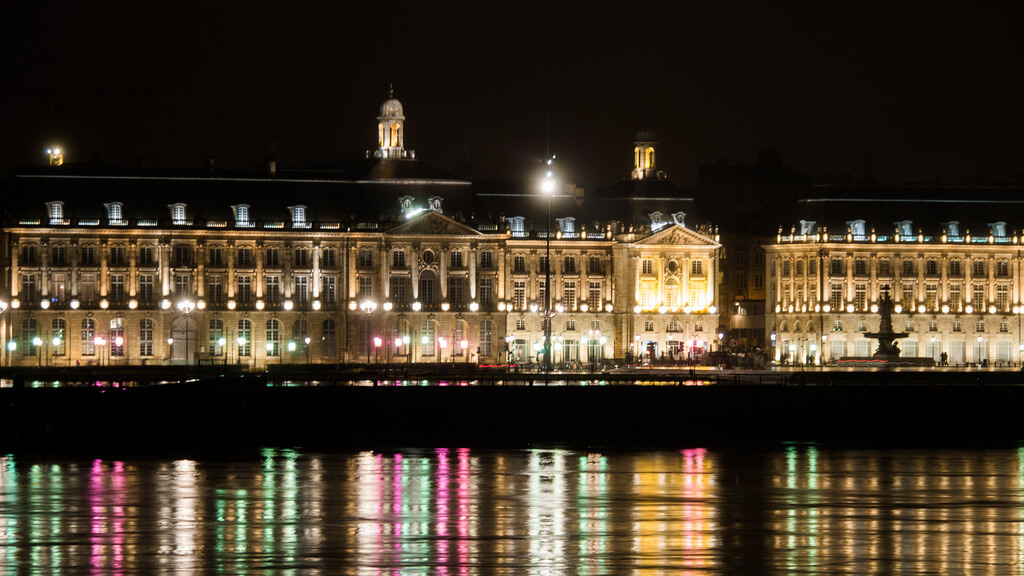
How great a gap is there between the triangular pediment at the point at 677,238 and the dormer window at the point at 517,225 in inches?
327

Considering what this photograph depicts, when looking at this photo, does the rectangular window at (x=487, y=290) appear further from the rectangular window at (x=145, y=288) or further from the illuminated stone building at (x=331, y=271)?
the rectangular window at (x=145, y=288)

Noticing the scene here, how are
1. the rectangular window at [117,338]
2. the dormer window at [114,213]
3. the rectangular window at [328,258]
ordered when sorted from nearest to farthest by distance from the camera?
the rectangular window at [117,338] < the dormer window at [114,213] < the rectangular window at [328,258]

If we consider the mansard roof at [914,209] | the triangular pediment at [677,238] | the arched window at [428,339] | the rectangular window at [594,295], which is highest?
the mansard roof at [914,209]

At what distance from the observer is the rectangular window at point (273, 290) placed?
454ft

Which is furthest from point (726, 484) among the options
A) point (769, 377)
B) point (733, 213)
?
point (733, 213)

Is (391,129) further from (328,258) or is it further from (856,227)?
(856,227)

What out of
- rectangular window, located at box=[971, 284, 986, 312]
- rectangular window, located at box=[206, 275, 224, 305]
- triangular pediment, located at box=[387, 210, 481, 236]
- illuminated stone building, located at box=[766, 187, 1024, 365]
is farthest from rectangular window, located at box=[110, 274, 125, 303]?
rectangular window, located at box=[971, 284, 986, 312]

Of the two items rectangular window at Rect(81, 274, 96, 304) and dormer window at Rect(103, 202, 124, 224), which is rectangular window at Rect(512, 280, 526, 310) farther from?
rectangular window at Rect(81, 274, 96, 304)

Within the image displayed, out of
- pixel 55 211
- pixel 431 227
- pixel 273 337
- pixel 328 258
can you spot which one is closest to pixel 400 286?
pixel 431 227

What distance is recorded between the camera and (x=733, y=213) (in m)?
171

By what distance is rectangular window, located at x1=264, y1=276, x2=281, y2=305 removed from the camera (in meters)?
138

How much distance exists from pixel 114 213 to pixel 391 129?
2063cm

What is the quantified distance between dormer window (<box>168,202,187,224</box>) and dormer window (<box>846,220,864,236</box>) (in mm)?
48716

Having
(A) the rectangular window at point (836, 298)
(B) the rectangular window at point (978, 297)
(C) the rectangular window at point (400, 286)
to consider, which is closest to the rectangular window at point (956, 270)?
(B) the rectangular window at point (978, 297)
